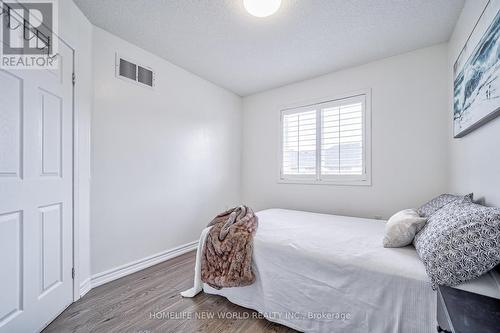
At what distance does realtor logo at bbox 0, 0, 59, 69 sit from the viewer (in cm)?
131

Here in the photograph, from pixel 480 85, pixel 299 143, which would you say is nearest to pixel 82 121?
pixel 299 143

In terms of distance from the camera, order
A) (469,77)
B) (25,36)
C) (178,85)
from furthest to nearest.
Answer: (178,85), (469,77), (25,36)

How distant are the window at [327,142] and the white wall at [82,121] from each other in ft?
8.53

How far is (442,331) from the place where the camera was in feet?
2.88

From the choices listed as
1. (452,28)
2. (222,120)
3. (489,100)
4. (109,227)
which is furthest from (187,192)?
(452,28)

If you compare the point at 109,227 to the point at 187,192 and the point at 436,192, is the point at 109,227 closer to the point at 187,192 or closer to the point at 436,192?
the point at 187,192

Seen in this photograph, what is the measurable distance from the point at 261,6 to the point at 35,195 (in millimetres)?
2175

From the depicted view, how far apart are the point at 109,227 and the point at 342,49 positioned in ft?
10.7

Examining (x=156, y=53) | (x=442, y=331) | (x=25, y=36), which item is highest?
(x=156, y=53)

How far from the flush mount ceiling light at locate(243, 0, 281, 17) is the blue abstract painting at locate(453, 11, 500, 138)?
139 cm

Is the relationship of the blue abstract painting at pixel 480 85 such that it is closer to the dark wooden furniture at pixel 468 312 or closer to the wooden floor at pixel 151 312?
the dark wooden furniture at pixel 468 312

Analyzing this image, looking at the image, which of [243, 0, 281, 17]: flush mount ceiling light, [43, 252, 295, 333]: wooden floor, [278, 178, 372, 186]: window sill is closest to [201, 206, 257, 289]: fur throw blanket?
[43, 252, 295, 333]: wooden floor

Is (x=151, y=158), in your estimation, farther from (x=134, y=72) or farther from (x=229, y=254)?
(x=229, y=254)

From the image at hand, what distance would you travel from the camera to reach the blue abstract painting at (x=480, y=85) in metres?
1.23
